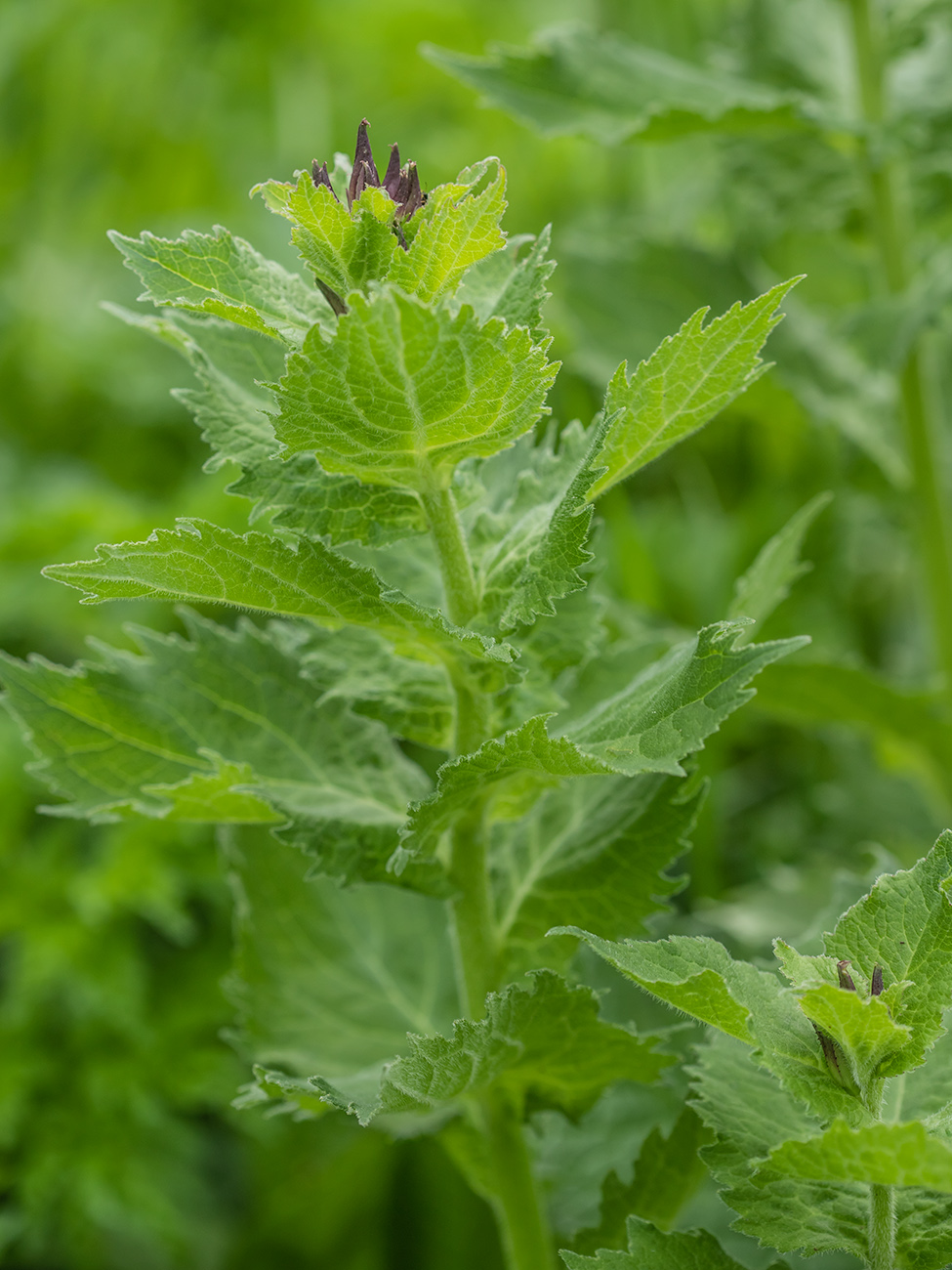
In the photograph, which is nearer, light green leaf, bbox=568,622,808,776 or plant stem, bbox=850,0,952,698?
light green leaf, bbox=568,622,808,776

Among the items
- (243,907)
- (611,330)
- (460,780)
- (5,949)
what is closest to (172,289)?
(460,780)

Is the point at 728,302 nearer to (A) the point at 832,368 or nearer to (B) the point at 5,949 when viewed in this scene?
(A) the point at 832,368

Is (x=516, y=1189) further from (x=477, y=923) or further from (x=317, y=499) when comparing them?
(x=317, y=499)

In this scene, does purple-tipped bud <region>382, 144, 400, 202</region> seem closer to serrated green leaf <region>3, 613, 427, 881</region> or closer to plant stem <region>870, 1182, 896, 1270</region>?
serrated green leaf <region>3, 613, 427, 881</region>

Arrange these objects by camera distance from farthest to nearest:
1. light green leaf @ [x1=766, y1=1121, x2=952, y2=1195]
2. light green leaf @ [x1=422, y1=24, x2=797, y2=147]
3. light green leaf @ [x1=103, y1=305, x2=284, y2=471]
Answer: light green leaf @ [x1=422, y1=24, x2=797, y2=147] < light green leaf @ [x1=103, y1=305, x2=284, y2=471] < light green leaf @ [x1=766, y1=1121, x2=952, y2=1195]

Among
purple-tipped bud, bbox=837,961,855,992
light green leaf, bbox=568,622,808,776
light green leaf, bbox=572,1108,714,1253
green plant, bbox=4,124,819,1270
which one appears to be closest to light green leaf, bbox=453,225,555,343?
green plant, bbox=4,124,819,1270
